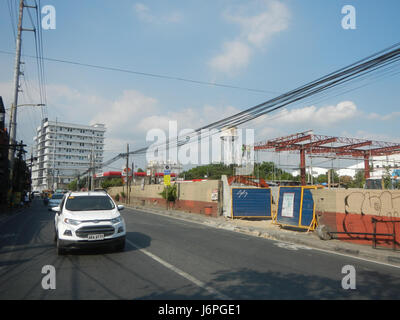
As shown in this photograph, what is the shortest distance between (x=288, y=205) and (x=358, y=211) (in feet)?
13.6

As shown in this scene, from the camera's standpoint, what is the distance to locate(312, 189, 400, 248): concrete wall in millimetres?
10484

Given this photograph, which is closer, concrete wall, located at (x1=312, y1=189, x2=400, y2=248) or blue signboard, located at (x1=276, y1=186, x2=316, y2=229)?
concrete wall, located at (x1=312, y1=189, x2=400, y2=248)

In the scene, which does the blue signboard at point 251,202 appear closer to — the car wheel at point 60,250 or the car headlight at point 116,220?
the car headlight at point 116,220

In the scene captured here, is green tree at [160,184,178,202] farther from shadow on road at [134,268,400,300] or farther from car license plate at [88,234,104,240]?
shadow on road at [134,268,400,300]

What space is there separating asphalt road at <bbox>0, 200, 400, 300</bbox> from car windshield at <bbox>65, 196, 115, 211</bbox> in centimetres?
123

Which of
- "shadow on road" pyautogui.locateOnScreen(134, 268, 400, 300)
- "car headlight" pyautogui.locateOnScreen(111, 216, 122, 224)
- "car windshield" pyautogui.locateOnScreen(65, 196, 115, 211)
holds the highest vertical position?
"car windshield" pyautogui.locateOnScreen(65, 196, 115, 211)

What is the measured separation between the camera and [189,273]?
659 cm

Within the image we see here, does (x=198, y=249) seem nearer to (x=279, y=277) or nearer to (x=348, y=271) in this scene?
(x=279, y=277)

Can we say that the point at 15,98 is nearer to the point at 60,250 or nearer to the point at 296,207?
the point at 60,250

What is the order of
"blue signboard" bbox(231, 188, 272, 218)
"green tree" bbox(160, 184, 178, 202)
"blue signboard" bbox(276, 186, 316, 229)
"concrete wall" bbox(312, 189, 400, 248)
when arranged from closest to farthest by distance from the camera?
"concrete wall" bbox(312, 189, 400, 248), "blue signboard" bbox(276, 186, 316, 229), "blue signboard" bbox(231, 188, 272, 218), "green tree" bbox(160, 184, 178, 202)

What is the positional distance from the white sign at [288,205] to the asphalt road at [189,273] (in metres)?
5.09

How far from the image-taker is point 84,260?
7809mm

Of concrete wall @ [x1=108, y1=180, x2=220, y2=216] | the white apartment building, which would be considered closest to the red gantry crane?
concrete wall @ [x1=108, y1=180, x2=220, y2=216]
